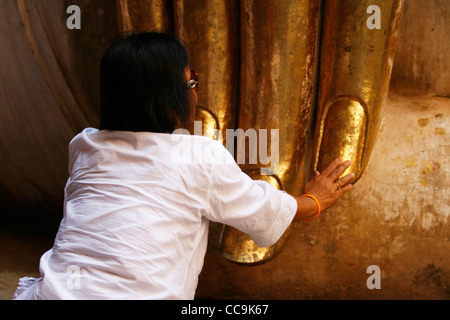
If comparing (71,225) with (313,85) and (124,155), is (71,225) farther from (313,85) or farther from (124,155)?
(313,85)

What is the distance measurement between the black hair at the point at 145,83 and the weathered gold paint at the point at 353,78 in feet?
1.45

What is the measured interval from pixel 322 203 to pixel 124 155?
437 millimetres

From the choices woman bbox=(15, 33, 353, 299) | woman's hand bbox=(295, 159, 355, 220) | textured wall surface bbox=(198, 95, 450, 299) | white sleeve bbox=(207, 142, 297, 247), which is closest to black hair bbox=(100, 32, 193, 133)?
woman bbox=(15, 33, 353, 299)

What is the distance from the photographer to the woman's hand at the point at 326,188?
3.31ft

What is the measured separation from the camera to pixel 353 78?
115cm

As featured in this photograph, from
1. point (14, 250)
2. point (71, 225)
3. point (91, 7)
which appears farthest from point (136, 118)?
point (14, 250)

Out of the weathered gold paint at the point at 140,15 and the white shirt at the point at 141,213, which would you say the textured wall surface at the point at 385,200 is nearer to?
the weathered gold paint at the point at 140,15

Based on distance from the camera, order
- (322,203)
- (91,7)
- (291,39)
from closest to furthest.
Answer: (322,203) < (291,39) < (91,7)

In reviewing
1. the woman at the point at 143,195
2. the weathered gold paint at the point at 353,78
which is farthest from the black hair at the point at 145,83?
the weathered gold paint at the point at 353,78

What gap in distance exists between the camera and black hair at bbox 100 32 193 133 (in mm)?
824

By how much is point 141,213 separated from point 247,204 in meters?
0.19

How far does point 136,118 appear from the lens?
0.84m

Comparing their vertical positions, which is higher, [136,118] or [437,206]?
[136,118]

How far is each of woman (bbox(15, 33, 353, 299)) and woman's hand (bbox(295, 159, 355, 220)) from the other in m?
0.12
